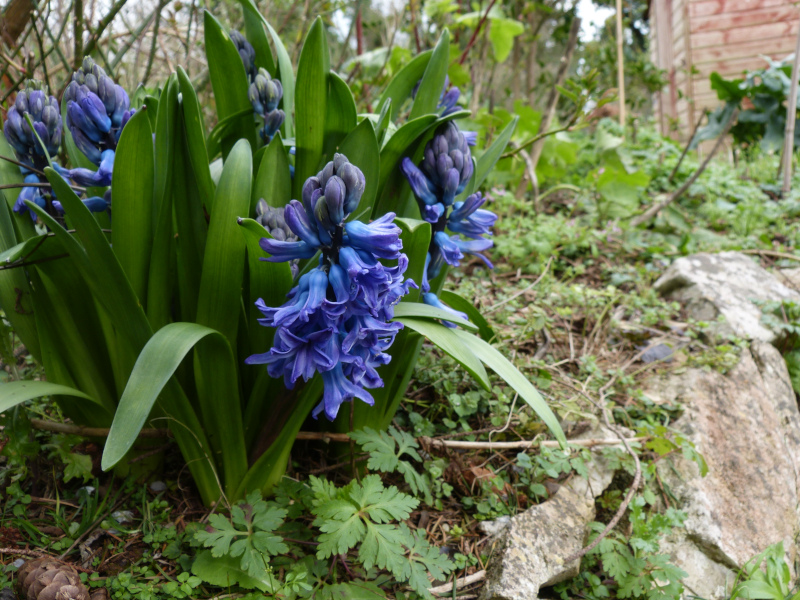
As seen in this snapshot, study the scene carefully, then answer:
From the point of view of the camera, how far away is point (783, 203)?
355cm

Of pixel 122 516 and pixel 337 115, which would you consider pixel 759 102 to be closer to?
pixel 337 115

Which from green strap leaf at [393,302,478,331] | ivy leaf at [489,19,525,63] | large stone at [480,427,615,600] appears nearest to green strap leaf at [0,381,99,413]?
green strap leaf at [393,302,478,331]

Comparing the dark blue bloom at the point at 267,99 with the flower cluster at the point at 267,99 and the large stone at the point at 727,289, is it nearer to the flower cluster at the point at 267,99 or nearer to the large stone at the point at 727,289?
the flower cluster at the point at 267,99

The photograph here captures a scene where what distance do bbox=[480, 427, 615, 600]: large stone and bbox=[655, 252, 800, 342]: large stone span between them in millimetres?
1224

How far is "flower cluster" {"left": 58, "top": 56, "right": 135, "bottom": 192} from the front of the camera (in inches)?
41.8

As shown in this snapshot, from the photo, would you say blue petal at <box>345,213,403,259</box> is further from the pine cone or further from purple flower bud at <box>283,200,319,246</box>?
the pine cone

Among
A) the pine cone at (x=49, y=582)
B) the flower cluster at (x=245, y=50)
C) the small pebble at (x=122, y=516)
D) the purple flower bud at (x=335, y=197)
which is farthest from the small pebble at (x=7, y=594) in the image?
the flower cluster at (x=245, y=50)

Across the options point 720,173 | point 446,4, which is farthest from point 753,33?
point 446,4

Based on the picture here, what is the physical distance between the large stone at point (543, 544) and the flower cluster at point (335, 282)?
→ 0.57 m

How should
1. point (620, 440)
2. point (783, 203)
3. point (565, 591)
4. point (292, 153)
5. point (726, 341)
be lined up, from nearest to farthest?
point (565, 591) → point (292, 153) → point (620, 440) → point (726, 341) → point (783, 203)

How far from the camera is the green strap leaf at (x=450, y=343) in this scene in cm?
104

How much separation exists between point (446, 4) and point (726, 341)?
7.28 ft

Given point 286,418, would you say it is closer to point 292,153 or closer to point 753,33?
point 292,153

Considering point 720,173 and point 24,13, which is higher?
point 24,13
